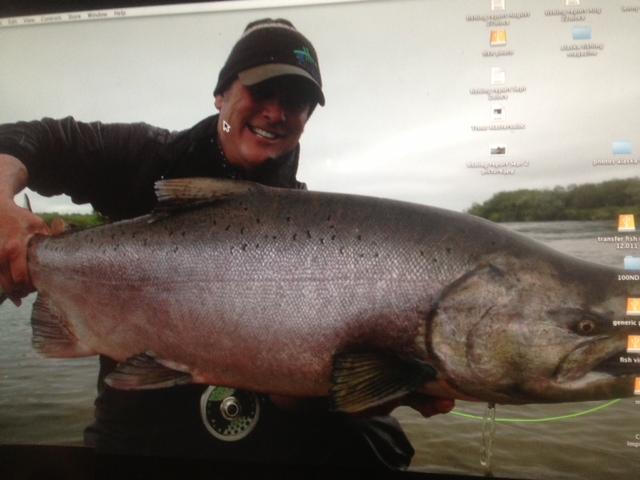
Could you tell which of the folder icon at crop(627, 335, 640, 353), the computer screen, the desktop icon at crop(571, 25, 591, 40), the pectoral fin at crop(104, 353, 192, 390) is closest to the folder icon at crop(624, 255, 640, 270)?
the computer screen

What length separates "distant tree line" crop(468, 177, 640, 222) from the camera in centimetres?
145

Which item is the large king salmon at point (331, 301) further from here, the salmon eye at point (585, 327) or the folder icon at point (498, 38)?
the folder icon at point (498, 38)

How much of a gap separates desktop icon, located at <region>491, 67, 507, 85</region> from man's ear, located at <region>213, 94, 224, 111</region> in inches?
30.1

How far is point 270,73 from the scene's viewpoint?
1511 mm

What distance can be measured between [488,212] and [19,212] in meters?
1.31

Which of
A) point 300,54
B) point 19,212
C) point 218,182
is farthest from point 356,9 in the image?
point 19,212

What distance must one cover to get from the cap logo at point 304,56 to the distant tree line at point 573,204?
0.61 metres

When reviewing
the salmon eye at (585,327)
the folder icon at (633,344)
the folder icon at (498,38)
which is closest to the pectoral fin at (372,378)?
the salmon eye at (585,327)

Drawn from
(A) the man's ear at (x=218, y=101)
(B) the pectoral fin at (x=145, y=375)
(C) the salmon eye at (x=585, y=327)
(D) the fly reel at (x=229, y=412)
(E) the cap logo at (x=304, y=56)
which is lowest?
(D) the fly reel at (x=229, y=412)

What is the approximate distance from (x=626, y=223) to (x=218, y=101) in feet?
3.82

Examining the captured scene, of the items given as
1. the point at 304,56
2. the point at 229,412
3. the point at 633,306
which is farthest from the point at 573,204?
the point at 229,412

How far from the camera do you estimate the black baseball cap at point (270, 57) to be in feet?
5.02

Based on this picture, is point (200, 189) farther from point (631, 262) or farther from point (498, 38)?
point (631, 262)

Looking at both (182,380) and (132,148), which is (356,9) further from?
(182,380)
